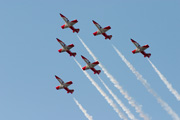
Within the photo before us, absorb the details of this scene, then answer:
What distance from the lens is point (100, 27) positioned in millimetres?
178625

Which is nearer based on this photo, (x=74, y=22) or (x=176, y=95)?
(x=176, y=95)

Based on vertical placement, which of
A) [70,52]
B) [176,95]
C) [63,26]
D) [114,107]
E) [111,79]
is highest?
[63,26]

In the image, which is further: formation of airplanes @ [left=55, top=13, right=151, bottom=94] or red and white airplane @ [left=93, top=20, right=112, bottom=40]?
red and white airplane @ [left=93, top=20, right=112, bottom=40]

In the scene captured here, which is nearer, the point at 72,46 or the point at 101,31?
the point at 72,46

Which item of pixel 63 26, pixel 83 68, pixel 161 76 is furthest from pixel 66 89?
pixel 161 76

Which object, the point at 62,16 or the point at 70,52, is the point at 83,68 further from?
the point at 62,16

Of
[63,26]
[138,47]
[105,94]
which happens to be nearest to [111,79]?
[105,94]

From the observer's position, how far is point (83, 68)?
17288 cm

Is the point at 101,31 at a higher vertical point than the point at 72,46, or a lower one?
lower

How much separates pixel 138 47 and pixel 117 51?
1070 cm

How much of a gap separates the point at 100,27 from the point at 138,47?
18.9 m

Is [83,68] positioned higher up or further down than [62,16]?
further down

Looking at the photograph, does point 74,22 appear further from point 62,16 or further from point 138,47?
point 138,47

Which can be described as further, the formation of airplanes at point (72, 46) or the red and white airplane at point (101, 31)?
the red and white airplane at point (101, 31)
